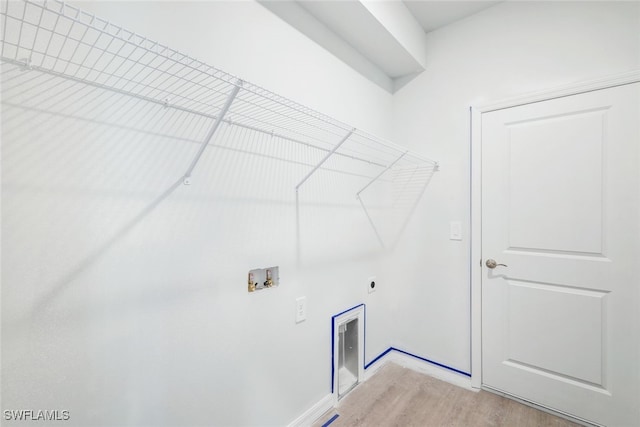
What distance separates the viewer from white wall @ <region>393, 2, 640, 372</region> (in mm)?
1577

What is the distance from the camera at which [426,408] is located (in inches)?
68.8

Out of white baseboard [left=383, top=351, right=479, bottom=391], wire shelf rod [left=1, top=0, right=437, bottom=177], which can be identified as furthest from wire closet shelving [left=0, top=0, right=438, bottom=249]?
white baseboard [left=383, top=351, right=479, bottom=391]

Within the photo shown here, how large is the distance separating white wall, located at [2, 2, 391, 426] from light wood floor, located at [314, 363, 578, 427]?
28 centimetres

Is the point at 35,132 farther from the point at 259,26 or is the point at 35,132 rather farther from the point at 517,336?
the point at 517,336

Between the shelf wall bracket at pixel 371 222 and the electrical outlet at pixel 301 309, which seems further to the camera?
the shelf wall bracket at pixel 371 222

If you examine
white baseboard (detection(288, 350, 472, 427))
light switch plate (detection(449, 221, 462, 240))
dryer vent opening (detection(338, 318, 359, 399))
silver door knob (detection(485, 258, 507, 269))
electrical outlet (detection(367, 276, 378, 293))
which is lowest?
white baseboard (detection(288, 350, 472, 427))

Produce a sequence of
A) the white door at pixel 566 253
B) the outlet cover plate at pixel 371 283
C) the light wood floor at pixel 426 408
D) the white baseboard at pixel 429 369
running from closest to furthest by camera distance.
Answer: the white door at pixel 566 253 → the light wood floor at pixel 426 408 → the white baseboard at pixel 429 369 → the outlet cover plate at pixel 371 283

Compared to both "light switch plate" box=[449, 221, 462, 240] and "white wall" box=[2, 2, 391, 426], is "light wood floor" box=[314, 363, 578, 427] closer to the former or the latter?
"white wall" box=[2, 2, 391, 426]

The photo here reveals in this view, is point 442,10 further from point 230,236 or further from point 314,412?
point 314,412

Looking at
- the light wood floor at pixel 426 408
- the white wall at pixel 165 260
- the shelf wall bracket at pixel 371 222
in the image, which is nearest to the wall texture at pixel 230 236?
the white wall at pixel 165 260

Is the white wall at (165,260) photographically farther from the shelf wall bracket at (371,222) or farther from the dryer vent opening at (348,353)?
the shelf wall bracket at (371,222)

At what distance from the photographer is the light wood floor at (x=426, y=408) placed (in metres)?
1.62

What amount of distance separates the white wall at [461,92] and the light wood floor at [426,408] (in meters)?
0.25

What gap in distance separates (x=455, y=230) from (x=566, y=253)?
644 millimetres
